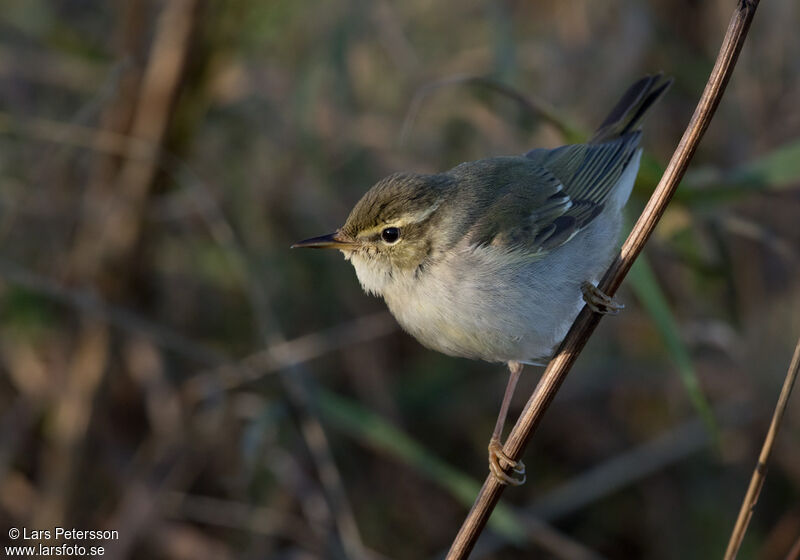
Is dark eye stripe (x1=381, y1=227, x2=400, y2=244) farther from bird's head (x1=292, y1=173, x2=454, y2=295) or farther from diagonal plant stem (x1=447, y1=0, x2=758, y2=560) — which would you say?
diagonal plant stem (x1=447, y1=0, x2=758, y2=560)

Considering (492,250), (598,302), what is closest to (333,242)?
(492,250)

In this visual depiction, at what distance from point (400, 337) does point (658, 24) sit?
2386 millimetres

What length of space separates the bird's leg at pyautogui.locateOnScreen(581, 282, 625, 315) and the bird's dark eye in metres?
0.61

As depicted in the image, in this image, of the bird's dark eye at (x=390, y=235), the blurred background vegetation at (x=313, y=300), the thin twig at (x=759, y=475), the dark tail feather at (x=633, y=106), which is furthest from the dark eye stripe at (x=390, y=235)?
the blurred background vegetation at (x=313, y=300)

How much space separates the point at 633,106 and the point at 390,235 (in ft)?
3.68

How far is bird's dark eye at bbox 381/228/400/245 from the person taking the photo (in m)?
2.62

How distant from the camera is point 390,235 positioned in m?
2.62

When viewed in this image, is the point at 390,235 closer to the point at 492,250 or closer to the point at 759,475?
the point at 492,250

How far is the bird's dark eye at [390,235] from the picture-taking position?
103 inches

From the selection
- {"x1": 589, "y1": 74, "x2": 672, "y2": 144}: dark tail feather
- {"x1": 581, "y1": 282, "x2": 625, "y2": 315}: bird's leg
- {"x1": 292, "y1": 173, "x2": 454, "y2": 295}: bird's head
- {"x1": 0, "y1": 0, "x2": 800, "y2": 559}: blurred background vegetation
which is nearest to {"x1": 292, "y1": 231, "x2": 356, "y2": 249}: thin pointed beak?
{"x1": 292, "y1": 173, "x2": 454, "y2": 295}: bird's head

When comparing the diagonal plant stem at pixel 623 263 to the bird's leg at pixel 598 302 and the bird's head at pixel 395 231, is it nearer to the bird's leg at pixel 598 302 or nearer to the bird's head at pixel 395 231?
the bird's leg at pixel 598 302

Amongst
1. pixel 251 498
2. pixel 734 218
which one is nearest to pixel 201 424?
pixel 251 498

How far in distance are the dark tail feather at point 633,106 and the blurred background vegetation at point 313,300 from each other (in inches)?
33.0

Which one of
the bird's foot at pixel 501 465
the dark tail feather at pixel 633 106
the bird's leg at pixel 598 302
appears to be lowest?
the bird's foot at pixel 501 465
